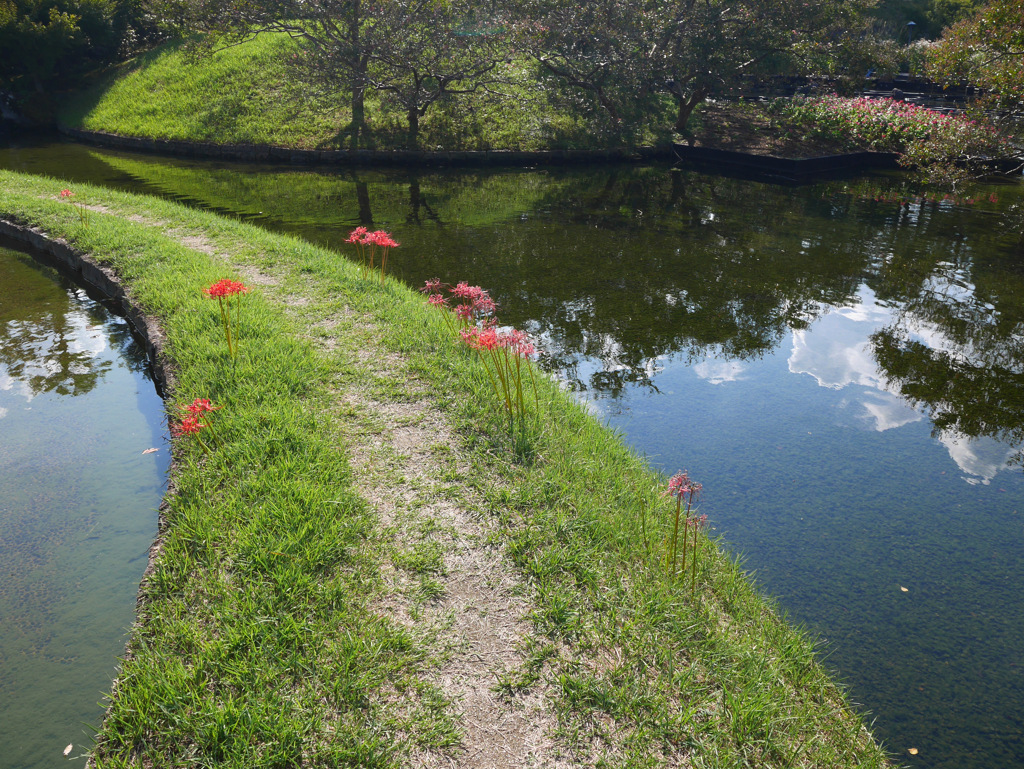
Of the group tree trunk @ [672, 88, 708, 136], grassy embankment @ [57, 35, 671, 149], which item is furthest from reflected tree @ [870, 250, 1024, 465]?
grassy embankment @ [57, 35, 671, 149]

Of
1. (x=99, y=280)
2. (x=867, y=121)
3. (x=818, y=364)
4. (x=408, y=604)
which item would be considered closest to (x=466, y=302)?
(x=818, y=364)

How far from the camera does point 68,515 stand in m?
3.77

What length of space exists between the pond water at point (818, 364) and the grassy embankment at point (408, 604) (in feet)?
1.70

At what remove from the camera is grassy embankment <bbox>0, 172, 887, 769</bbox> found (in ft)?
7.25

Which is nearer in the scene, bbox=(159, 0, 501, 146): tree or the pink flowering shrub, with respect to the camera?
bbox=(159, 0, 501, 146): tree

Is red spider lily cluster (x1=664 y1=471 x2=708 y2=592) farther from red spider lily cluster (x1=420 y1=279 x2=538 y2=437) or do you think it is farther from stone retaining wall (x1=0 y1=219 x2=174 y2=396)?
stone retaining wall (x1=0 y1=219 x2=174 y2=396)

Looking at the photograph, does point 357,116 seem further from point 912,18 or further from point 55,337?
point 912,18

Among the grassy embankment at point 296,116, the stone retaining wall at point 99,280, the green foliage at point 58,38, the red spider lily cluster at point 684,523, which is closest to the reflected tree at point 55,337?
the stone retaining wall at point 99,280

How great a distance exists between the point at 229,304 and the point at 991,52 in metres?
11.2

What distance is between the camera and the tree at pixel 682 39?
15039mm

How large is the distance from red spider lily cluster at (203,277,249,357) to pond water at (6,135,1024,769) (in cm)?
260

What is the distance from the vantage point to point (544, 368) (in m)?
5.59

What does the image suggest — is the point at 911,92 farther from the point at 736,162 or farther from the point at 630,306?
the point at 630,306

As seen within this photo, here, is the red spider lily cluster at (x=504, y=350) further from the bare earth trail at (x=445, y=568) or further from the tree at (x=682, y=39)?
the tree at (x=682, y=39)
